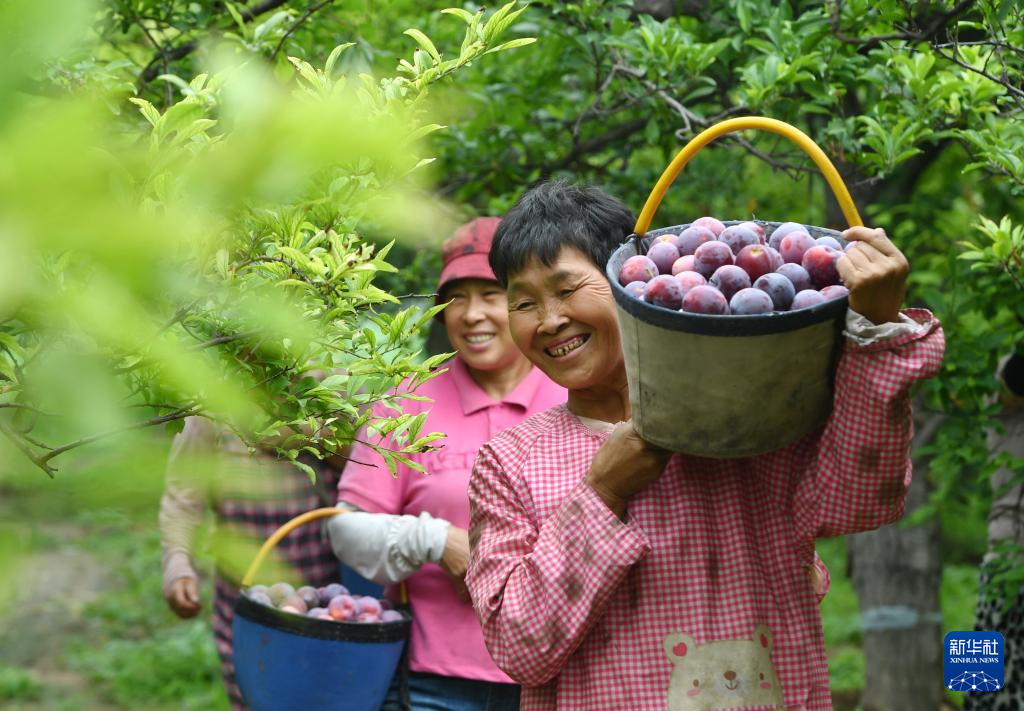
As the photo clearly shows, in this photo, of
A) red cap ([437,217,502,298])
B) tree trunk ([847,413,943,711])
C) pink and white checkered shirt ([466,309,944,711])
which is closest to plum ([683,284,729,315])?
pink and white checkered shirt ([466,309,944,711])

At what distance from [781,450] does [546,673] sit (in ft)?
1.65

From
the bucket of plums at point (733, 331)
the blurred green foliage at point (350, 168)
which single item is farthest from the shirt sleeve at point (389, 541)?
the bucket of plums at point (733, 331)

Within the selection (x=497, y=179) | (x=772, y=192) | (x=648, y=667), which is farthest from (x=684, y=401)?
(x=772, y=192)

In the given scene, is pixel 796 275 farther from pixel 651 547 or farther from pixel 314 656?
pixel 314 656

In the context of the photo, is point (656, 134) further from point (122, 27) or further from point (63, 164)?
point (63, 164)

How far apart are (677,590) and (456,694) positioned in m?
0.99

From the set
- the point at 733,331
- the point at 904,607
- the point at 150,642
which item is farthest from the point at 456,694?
the point at 150,642

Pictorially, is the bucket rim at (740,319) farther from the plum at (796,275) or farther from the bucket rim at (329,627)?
the bucket rim at (329,627)

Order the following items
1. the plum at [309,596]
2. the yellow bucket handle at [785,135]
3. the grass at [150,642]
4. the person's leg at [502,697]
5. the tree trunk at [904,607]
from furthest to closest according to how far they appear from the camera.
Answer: the grass at [150,642]
the tree trunk at [904,607]
the plum at [309,596]
the person's leg at [502,697]
the yellow bucket handle at [785,135]

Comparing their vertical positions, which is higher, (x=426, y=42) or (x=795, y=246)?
(x=426, y=42)

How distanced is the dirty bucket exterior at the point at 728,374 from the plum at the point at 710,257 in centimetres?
11

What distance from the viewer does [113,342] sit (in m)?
0.47

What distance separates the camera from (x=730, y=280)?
154 centimetres

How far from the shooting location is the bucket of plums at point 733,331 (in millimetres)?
1522
